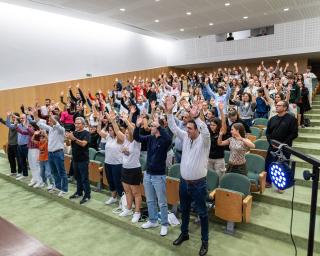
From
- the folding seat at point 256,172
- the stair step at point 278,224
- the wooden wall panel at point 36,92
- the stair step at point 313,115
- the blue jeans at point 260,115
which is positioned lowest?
the stair step at point 278,224

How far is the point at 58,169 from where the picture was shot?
4.96 m

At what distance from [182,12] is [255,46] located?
4.49 metres

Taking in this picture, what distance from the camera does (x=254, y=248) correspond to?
10.6 feet

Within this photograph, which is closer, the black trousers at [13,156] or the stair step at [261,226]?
the stair step at [261,226]

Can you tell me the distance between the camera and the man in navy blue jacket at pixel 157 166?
343 centimetres

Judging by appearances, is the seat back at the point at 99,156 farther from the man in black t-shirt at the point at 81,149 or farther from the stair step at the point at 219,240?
the stair step at the point at 219,240

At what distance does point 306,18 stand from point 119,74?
8054mm

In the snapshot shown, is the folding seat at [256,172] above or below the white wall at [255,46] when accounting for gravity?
below

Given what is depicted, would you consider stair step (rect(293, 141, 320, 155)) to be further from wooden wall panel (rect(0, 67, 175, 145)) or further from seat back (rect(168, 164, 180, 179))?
wooden wall panel (rect(0, 67, 175, 145))

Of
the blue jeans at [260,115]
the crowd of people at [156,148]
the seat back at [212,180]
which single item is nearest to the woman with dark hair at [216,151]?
the crowd of people at [156,148]

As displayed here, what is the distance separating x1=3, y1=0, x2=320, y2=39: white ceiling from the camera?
28.8 ft

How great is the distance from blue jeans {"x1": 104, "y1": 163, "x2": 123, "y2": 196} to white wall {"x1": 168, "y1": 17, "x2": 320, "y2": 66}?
33.9 feet

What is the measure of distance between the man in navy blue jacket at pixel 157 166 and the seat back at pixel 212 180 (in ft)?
2.34

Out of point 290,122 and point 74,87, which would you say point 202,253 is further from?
point 74,87
